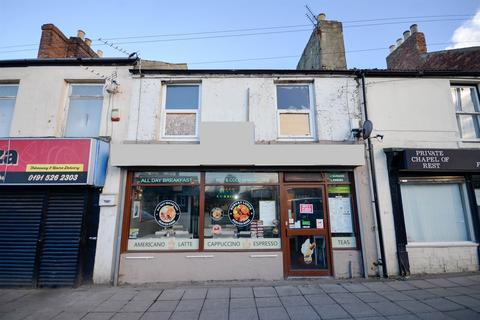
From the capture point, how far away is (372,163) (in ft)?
21.1

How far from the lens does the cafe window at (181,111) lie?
6797 mm

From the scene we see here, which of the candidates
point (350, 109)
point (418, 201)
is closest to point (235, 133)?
point (350, 109)

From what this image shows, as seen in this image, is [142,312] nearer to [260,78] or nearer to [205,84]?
[205,84]

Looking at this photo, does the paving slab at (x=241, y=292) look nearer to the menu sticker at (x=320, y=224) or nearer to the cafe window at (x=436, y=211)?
the menu sticker at (x=320, y=224)

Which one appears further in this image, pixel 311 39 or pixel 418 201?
pixel 311 39

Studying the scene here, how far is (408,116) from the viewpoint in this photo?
6.80 meters

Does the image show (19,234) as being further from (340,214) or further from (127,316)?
(340,214)

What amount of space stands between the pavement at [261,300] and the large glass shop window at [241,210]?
1114 millimetres

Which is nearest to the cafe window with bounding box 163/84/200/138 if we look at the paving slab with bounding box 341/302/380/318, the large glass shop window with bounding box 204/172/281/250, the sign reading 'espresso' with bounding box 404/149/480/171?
the large glass shop window with bounding box 204/172/281/250

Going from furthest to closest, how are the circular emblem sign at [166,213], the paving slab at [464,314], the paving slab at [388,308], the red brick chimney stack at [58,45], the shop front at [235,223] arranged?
the red brick chimney stack at [58,45] → the circular emblem sign at [166,213] → the shop front at [235,223] → the paving slab at [388,308] → the paving slab at [464,314]

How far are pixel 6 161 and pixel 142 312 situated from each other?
16.8 ft

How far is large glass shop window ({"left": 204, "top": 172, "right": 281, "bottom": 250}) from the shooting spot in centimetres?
629

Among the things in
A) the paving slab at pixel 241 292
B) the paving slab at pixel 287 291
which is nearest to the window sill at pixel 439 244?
the paving slab at pixel 287 291

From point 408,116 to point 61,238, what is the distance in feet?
32.7
